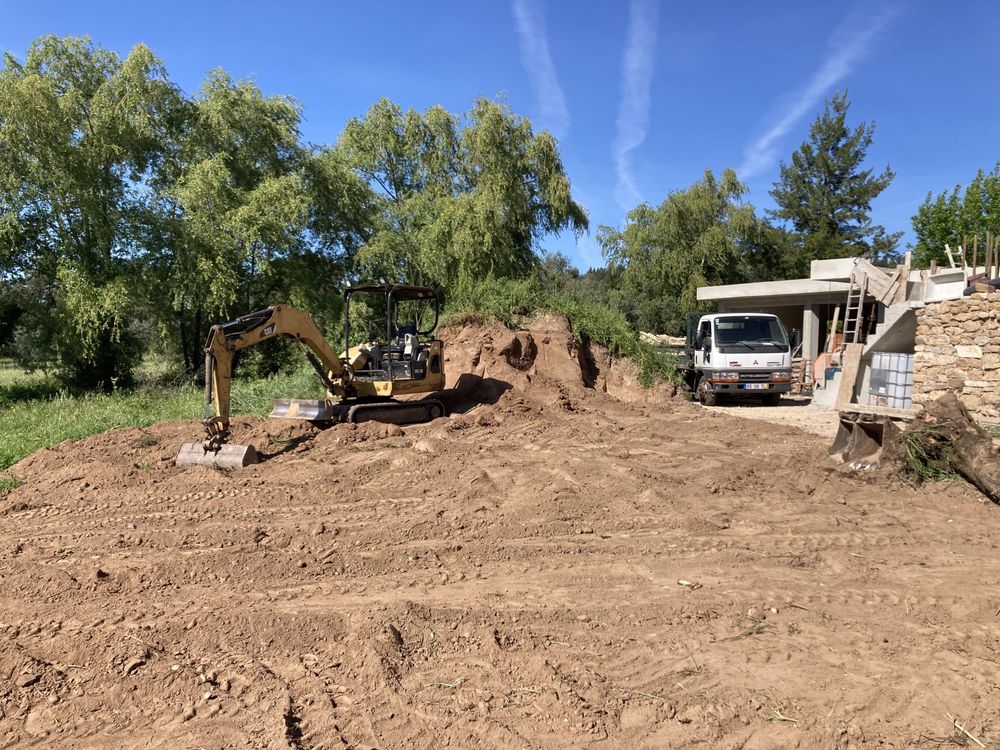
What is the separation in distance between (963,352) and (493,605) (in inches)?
479

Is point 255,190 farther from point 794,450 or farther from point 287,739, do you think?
point 287,739

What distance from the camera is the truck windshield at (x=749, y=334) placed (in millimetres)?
15695

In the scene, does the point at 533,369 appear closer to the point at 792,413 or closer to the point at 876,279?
the point at 792,413

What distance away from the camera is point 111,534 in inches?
230

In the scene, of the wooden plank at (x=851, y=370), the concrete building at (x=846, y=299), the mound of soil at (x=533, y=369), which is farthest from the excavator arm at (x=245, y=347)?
the concrete building at (x=846, y=299)

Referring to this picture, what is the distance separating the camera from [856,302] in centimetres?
1834

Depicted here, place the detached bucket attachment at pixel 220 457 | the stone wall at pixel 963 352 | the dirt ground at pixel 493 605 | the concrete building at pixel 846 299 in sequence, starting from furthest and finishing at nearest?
the concrete building at pixel 846 299
the stone wall at pixel 963 352
the detached bucket attachment at pixel 220 457
the dirt ground at pixel 493 605

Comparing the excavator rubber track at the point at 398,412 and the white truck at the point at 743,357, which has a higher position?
the white truck at the point at 743,357

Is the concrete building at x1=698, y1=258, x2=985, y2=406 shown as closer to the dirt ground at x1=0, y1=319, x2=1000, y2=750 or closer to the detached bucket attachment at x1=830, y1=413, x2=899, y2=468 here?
the detached bucket attachment at x1=830, y1=413, x2=899, y2=468

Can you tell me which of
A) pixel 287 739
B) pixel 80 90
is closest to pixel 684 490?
pixel 287 739

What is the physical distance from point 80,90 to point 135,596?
18.9m

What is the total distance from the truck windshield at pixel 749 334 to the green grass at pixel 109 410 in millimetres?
9531

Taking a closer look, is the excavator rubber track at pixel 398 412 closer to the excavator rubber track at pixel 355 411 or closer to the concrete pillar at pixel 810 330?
the excavator rubber track at pixel 355 411

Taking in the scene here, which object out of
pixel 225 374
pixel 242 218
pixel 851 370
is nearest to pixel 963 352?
pixel 851 370
